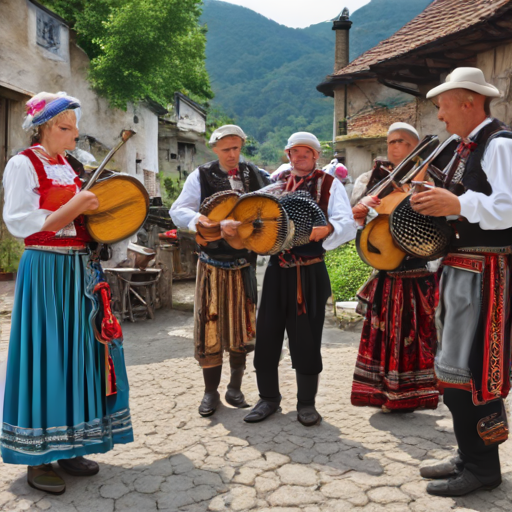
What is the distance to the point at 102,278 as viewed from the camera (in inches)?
129

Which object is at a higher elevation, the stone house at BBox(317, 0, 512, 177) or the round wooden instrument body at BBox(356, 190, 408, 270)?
the stone house at BBox(317, 0, 512, 177)

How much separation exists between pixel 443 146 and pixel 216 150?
1.72m

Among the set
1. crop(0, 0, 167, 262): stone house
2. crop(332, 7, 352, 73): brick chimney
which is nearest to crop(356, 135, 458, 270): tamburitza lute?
crop(0, 0, 167, 262): stone house

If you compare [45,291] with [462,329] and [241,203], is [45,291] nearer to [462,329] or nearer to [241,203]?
[241,203]

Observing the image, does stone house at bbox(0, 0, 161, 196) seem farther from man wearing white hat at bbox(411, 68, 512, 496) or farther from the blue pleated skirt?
man wearing white hat at bbox(411, 68, 512, 496)

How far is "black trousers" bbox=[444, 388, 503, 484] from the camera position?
2838 millimetres

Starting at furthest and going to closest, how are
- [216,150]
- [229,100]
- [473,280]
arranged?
[229,100], [216,150], [473,280]

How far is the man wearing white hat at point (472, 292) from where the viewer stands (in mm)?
2676

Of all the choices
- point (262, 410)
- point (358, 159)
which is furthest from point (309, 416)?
point (358, 159)

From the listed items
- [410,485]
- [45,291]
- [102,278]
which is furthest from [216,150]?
[410,485]

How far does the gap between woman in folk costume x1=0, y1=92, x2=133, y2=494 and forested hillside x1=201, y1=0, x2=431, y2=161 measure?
6260 cm

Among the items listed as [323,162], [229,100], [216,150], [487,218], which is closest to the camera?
[487,218]

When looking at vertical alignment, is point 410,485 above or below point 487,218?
below

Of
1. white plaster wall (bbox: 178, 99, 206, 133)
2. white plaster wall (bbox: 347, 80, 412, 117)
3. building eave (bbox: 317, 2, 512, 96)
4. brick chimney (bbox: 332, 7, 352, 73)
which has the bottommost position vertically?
building eave (bbox: 317, 2, 512, 96)
